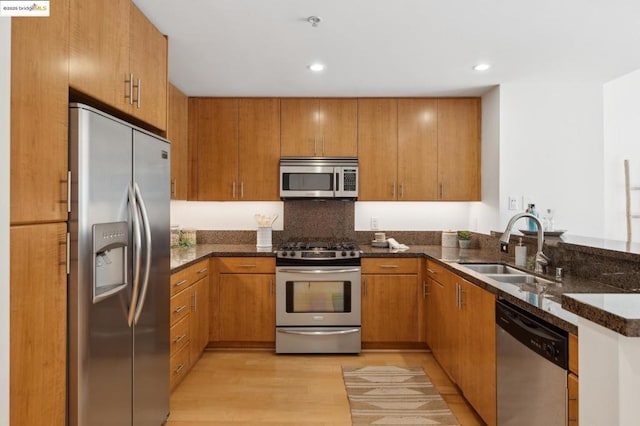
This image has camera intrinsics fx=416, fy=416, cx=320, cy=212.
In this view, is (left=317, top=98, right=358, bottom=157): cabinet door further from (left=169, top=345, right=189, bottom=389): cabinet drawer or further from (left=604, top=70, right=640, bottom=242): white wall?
(left=604, top=70, right=640, bottom=242): white wall

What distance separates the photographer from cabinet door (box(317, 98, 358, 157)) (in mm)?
4098

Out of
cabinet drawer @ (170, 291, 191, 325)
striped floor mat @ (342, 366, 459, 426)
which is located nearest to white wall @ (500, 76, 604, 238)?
striped floor mat @ (342, 366, 459, 426)

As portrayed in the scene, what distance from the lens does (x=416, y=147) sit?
412 centimetres

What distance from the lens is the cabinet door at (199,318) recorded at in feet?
10.5

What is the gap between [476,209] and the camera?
4234 mm

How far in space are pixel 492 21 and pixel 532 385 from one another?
1.98 metres

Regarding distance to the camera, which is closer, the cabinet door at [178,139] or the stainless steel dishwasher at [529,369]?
the stainless steel dishwasher at [529,369]

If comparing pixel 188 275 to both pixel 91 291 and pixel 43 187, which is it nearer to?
pixel 91 291

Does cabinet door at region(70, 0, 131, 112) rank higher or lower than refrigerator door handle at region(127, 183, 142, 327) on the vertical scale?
higher

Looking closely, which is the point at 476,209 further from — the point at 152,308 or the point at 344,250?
the point at 152,308

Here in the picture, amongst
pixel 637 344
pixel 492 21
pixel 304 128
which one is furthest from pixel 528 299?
pixel 304 128

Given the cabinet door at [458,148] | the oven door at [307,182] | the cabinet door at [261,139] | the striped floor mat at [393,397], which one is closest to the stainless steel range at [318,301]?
the striped floor mat at [393,397]

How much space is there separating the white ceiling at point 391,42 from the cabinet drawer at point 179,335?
1.91m

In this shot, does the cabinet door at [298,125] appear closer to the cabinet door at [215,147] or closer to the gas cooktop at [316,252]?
the cabinet door at [215,147]
